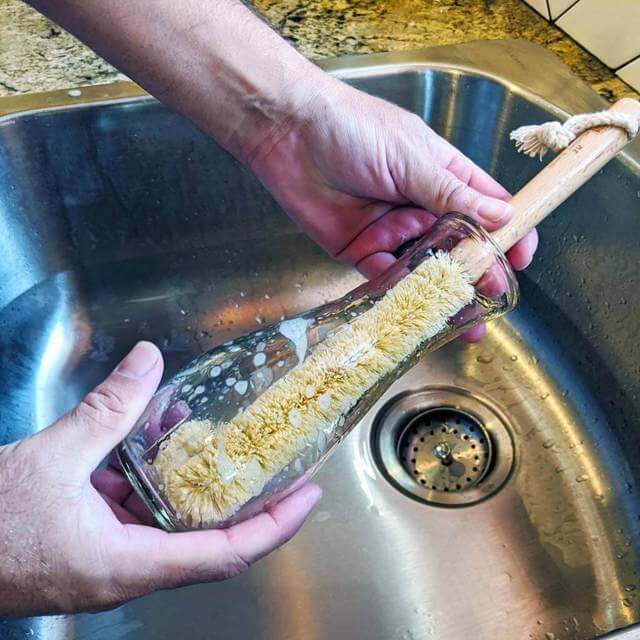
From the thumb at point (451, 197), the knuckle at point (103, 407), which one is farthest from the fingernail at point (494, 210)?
the knuckle at point (103, 407)

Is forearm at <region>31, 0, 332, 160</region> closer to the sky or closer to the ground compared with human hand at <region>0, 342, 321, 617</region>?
closer to the sky

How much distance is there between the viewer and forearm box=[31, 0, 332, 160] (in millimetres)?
539

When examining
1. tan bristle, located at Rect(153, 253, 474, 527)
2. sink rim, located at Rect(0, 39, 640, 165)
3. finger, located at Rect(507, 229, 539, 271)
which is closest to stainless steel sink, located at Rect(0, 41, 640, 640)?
sink rim, located at Rect(0, 39, 640, 165)

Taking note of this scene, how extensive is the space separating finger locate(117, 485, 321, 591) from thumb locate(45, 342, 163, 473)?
50 millimetres

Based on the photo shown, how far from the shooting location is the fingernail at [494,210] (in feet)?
1.47

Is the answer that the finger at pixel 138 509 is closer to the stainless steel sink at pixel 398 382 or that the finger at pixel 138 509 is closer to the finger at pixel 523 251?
the stainless steel sink at pixel 398 382

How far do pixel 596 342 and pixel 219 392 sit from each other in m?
0.37

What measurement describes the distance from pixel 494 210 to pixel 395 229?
157 mm

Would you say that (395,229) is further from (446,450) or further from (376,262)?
(446,450)

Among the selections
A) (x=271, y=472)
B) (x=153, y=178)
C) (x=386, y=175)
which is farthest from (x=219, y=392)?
(x=153, y=178)

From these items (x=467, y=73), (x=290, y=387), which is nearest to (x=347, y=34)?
(x=467, y=73)

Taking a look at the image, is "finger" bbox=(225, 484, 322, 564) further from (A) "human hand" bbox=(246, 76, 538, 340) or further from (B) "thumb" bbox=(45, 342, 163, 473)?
(A) "human hand" bbox=(246, 76, 538, 340)

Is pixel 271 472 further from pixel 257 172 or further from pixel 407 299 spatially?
pixel 257 172

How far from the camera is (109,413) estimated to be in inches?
15.2
